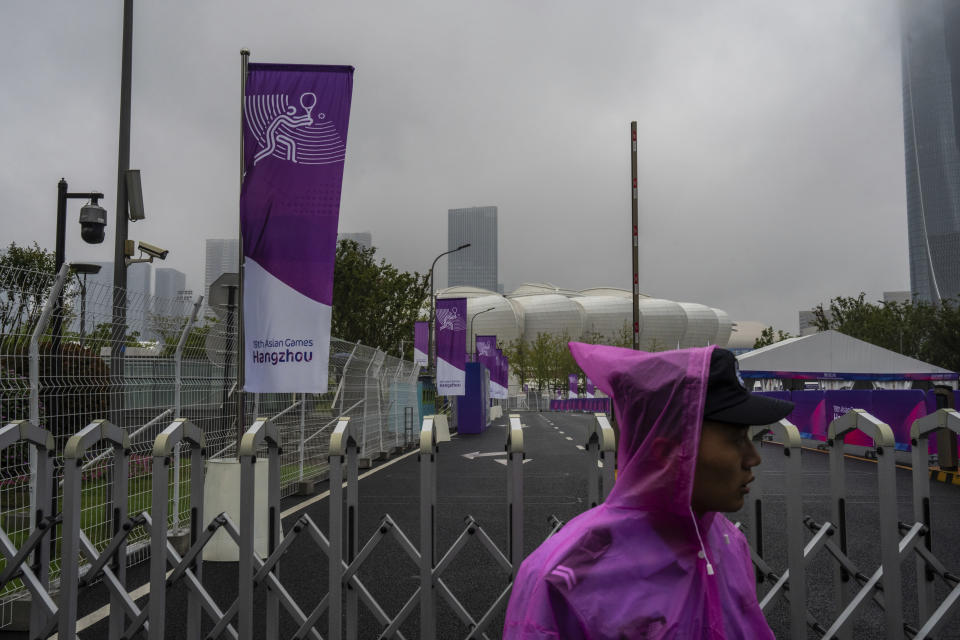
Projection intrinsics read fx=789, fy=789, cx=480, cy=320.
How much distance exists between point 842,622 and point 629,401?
9.09ft

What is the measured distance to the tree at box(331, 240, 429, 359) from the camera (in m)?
35.4

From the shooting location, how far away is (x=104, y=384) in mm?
6504

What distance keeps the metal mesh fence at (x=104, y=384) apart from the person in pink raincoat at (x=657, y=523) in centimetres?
475

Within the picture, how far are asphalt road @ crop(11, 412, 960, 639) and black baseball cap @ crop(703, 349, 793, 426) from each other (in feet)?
8.24

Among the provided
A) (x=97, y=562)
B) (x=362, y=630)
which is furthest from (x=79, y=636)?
(x=362, y=630)

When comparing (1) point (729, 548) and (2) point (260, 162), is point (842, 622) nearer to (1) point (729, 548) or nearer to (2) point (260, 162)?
(1) point (729, 548)

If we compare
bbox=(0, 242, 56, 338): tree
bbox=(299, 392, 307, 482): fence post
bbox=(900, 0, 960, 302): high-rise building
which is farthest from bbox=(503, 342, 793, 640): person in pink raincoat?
bbox=(900, 0, 960, 302): high-rise building

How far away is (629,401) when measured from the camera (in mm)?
1661

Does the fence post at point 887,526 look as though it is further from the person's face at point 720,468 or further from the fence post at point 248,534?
the fence post at point 248,534

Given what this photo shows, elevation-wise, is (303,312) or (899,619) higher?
(303,312)

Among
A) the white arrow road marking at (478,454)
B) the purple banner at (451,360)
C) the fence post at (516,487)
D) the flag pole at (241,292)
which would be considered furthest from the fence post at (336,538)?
the purple banner at (451,360)

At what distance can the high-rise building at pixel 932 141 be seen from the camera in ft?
465

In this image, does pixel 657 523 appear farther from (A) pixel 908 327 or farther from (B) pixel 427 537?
(A) pixel 908 327

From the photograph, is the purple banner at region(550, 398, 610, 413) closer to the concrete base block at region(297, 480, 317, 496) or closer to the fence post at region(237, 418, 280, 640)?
the concrete base block at region(297, 480, 317, 496)
